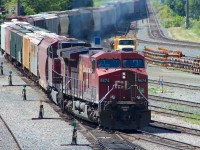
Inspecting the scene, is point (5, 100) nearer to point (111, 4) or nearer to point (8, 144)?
point (8, 144)

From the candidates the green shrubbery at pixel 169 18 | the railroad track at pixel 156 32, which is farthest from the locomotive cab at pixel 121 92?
the green shrubbery at pixel 169 18

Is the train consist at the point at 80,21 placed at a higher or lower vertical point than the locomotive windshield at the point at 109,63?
lower

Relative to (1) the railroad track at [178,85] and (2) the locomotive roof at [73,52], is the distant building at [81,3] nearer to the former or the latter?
(1) the railroad track at [178,85]

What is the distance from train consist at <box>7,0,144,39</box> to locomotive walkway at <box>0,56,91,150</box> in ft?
84.9

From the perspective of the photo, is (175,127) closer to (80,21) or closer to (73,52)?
(73,52)

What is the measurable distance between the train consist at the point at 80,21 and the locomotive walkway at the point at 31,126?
84.9 ft

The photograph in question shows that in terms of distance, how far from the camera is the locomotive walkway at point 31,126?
20156 mm

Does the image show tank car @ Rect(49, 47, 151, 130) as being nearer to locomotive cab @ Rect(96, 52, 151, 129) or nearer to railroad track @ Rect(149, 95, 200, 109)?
locomotive cab @ Rect(96, 52, 151, 129)

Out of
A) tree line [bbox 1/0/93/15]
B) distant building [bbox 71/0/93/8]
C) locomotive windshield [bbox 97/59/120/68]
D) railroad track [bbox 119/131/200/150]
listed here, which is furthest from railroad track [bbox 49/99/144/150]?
distant building [bbox 71/0/93/8]

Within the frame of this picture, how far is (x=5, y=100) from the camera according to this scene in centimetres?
2980

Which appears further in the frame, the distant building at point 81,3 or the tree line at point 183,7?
the tree line at point 183,7

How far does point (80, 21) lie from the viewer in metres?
67.6

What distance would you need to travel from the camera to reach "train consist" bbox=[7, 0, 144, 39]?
191 feet

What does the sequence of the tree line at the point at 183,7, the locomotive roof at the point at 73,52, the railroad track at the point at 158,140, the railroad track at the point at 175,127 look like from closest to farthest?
the railroad track at the point at 158,140 → the railroad track at the point at 175,127 → the locomotive roof at the point at 73,52 → the tree line at the point at 183,7
